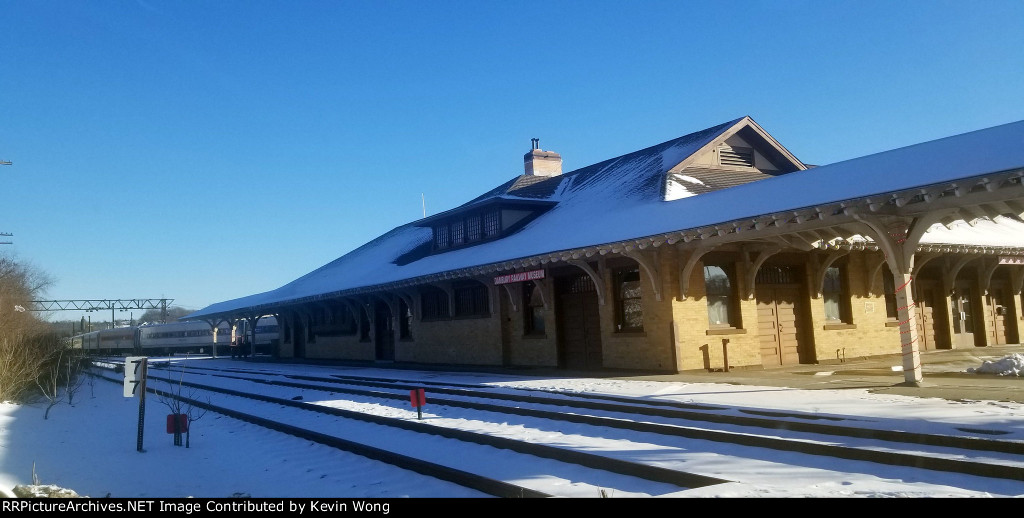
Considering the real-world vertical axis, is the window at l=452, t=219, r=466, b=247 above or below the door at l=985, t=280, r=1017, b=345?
above

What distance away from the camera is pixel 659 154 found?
23938 mm

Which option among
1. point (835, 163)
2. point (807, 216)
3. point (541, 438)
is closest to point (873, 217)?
point (807, 216)

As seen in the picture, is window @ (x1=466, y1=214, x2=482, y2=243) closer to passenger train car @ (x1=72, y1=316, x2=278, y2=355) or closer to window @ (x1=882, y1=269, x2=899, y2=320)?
window @ (x1=882, y1=269, x2=899, y2=320)

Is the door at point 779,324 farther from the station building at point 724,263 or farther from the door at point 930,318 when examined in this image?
the door at point 930,318

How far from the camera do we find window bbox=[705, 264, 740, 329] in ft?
56.8

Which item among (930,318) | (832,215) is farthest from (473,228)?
(832,215)

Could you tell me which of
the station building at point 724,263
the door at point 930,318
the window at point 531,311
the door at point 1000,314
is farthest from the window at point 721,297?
the door at point 1000,314

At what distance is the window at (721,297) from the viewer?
17305 millimetres

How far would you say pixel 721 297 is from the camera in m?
17.6

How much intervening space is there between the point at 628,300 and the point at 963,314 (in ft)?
43.2

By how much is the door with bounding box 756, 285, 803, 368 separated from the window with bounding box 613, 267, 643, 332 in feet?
10.7

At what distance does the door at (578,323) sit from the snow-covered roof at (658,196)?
1419mm

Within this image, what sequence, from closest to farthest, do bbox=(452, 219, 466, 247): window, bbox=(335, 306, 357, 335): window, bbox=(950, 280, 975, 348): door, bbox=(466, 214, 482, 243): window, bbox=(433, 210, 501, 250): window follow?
bbox=(950, 280, 975, 348): door
bbox=(433, 210, 501, 250): window
bbox=(466, 214, 482, 243): window
bbox=(452, 219, 466, 247): window
bbox=(335, 306, 357, 335): window

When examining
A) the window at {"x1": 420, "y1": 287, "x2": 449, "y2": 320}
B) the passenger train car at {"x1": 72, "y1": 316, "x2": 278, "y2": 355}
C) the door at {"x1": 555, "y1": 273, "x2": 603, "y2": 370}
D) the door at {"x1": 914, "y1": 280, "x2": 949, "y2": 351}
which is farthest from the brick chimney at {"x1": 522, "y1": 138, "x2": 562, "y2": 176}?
the passenger train car at {"x1": 72, "y1": 316, "x2": 278, "y2": 355}
